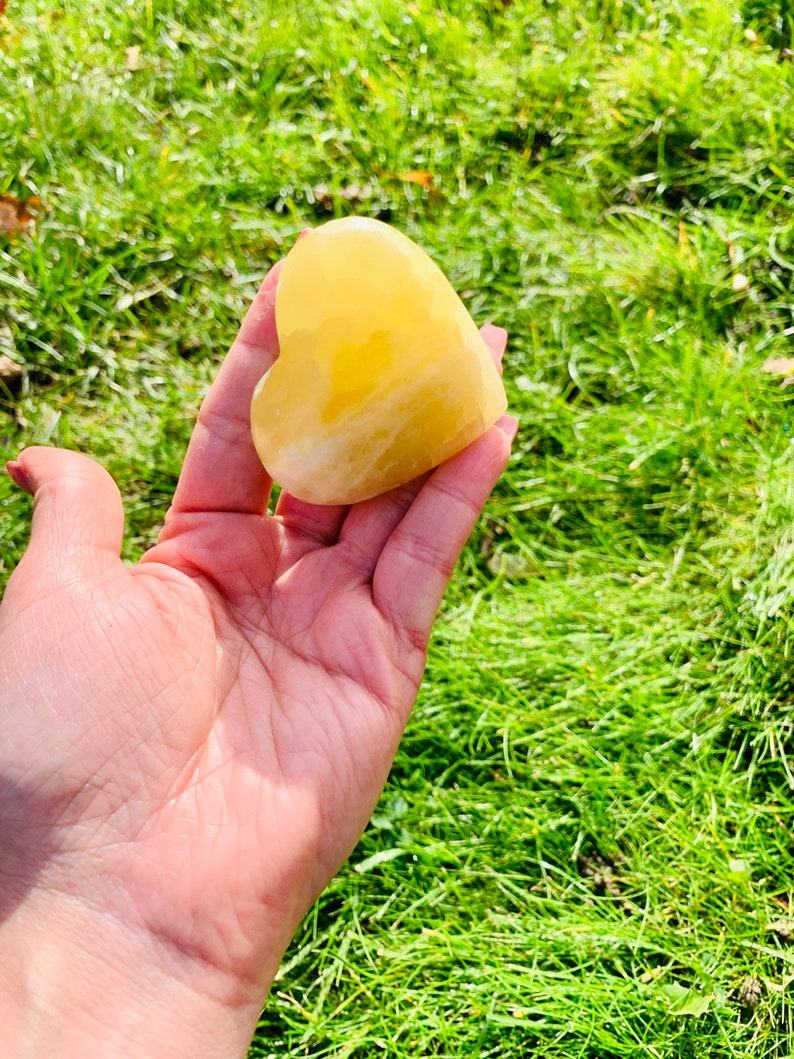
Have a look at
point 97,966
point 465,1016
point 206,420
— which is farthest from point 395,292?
point 465,1016

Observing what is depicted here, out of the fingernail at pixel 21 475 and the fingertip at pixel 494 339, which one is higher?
the fingertip at pixel 494 339

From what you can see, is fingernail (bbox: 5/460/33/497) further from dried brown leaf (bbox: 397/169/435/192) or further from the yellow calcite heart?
dried brown leaf (bbox: 397/169/435/192)

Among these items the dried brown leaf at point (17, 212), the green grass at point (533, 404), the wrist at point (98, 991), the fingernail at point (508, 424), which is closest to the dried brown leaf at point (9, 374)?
the green grass at point (533, 404)

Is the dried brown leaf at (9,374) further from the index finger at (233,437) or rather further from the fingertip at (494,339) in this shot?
the fingertip at (494,339)

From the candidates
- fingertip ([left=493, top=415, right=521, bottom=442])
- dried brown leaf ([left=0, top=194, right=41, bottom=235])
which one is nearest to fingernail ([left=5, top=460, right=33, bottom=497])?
fingertip ([left=493, top=415, right=521, bottom=442])

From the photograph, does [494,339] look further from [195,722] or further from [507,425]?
[195,722]

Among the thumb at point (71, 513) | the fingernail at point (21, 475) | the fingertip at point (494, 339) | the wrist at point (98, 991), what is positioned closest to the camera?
the wrist at point (98, 991)

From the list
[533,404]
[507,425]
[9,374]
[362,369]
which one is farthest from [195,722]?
[9,374]
